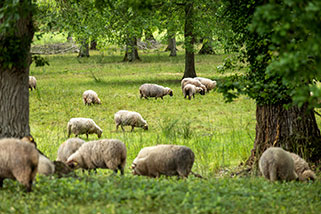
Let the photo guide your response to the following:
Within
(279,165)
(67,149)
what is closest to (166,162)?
(279,165)

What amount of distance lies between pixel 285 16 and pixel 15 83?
4643 millimetres

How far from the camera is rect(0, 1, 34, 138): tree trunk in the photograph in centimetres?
800

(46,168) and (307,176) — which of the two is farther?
(307,176)

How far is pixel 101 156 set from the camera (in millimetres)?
9172

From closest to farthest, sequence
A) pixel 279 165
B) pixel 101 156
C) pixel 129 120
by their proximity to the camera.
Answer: pixel 279 165, pixel 101 156, pixel 129 120

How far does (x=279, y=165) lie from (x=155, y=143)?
15.0ft

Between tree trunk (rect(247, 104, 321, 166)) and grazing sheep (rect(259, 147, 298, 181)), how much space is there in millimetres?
1278

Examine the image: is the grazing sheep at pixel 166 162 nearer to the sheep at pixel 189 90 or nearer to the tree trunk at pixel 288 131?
the tree trunk at pixel 288 131

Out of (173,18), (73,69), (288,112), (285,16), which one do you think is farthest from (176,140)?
(73,69)

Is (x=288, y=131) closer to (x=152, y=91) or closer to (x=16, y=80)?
(x=16, y=80)

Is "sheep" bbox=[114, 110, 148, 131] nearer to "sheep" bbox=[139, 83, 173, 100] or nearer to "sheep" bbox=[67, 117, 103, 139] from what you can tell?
"sheep" bbox=[67, 117, 103, 139]

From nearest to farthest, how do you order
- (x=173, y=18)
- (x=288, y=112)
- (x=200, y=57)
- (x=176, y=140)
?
1. (x=288, y=112)
2. (x=176, y=140)
3. (x=173, y=18)
4. (x=200, y=57)

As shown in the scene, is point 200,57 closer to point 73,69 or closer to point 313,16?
point 73,69

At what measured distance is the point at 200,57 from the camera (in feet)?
143
